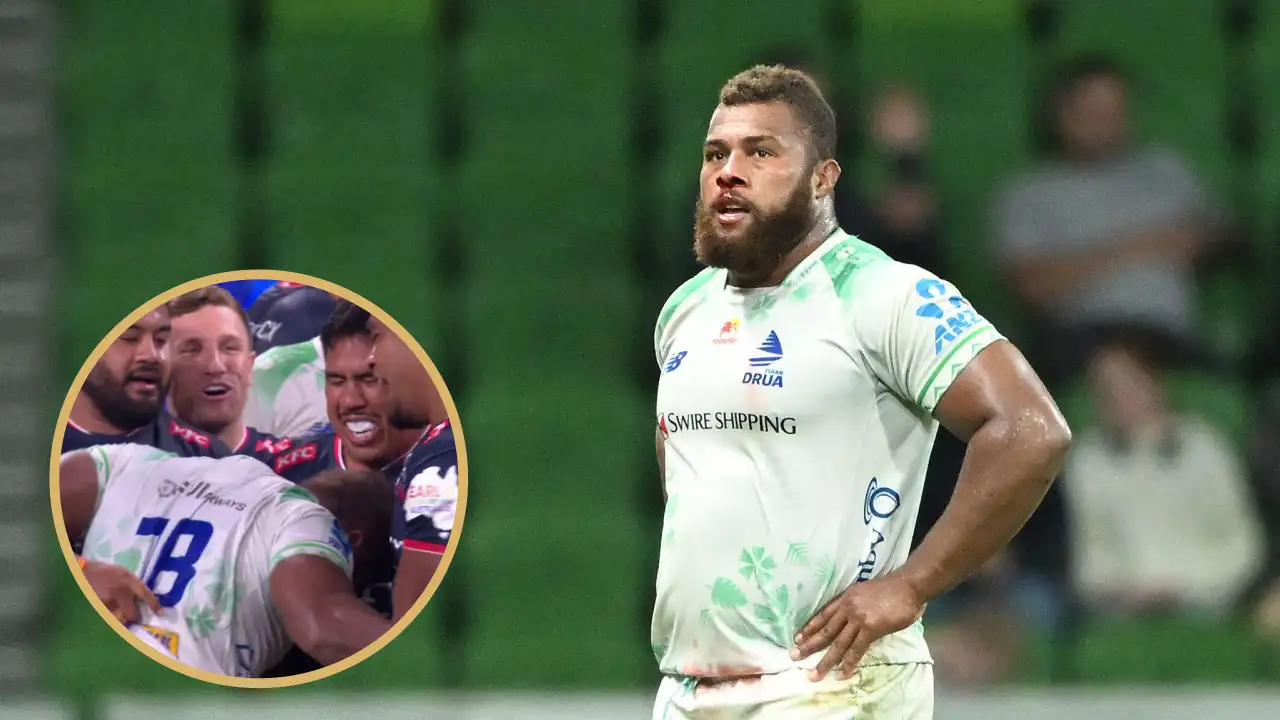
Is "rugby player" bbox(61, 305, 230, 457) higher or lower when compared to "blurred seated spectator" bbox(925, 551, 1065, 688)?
higher

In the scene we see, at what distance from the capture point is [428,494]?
8.12 feet

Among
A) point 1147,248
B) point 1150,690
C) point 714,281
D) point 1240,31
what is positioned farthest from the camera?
point 1240,31

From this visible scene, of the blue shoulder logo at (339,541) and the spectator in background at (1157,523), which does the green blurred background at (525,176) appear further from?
the blue shoulder logo at (339,541)

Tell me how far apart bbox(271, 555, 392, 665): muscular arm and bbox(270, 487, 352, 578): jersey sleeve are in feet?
0.04

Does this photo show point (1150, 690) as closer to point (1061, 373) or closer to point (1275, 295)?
point (1061, 373)

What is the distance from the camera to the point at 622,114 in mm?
4328

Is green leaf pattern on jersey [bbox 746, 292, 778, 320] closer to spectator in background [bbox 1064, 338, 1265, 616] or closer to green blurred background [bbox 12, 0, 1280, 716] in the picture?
green blurred background [bbox 12, 0, 1280, 716]

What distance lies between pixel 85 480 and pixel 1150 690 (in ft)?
8.40

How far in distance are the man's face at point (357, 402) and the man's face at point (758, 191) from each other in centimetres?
57

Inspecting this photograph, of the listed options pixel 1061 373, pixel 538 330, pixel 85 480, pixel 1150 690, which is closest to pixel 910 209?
pixel 1061 373

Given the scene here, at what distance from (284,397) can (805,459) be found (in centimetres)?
81

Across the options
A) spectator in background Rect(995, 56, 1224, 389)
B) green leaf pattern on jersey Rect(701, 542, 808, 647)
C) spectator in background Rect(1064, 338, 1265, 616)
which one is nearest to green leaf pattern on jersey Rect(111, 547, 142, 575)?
green leaf pattern on jersey Rect(701, 542, 808, 647)

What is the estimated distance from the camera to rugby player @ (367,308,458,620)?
2.45m

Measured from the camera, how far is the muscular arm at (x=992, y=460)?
6.65 ft
